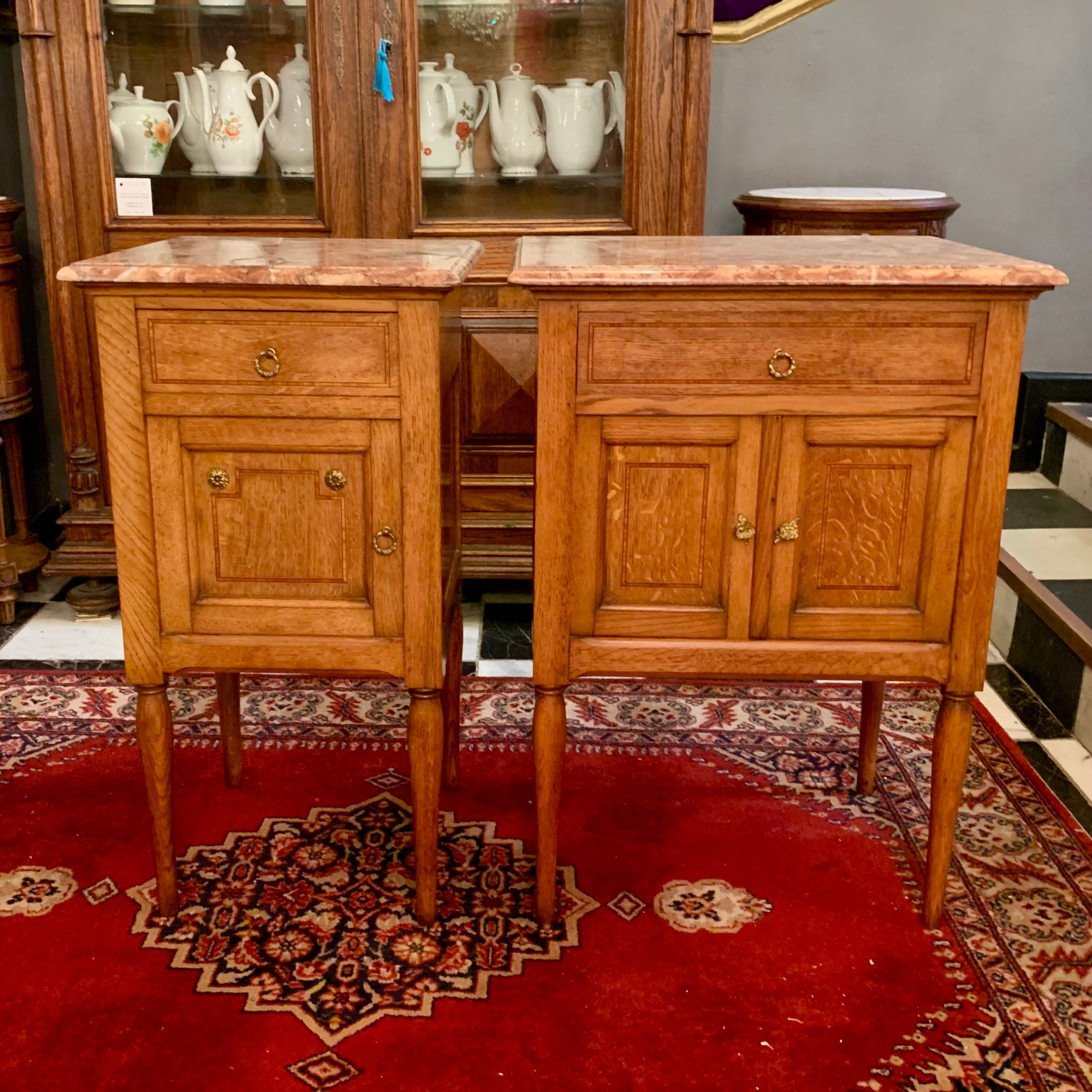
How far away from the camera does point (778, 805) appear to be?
82.4 inches

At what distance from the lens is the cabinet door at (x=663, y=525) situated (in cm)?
157

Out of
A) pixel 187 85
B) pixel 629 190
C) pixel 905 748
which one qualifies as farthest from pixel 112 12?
pixel 905 748

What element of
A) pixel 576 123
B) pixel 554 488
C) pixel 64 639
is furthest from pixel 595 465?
pixel 64 639

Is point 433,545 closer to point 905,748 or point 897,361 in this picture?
point 897,361

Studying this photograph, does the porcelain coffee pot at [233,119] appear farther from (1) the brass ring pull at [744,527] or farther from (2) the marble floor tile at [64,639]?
(1) the brass ring pull at [744,527]

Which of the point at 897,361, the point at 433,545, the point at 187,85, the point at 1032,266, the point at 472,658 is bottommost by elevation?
the point at 472,658

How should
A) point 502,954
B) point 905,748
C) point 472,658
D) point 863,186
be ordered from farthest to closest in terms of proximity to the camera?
point 863,186
point 472,658
point 905,748
point 502,954

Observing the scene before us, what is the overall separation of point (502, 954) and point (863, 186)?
2662mm

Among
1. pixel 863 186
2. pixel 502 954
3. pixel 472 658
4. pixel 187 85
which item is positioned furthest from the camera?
pixel 863 186

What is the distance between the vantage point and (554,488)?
1573mm

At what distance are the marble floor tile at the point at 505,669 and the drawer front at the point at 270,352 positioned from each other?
121 cm

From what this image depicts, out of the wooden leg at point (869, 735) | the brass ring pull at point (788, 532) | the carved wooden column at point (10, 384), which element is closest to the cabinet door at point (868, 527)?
the brass ring pull at point (788, 532)

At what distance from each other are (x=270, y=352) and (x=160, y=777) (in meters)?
0.65

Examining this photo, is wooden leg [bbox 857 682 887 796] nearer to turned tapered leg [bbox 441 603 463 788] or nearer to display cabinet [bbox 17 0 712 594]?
turned tapered leg [bbox 441 603 463 788]
